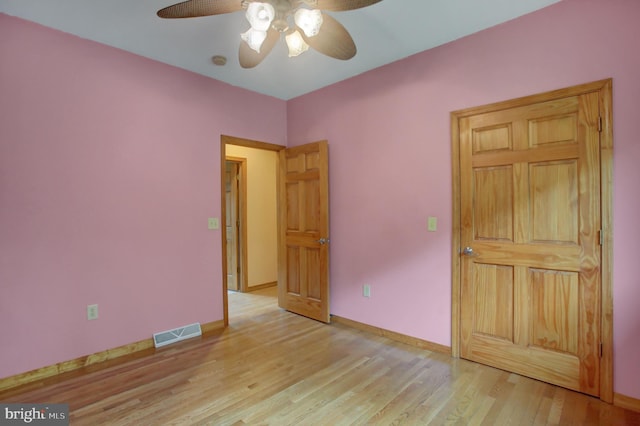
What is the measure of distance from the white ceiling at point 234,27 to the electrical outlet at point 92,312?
7.00 feet

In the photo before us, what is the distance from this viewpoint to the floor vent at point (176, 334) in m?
2.93

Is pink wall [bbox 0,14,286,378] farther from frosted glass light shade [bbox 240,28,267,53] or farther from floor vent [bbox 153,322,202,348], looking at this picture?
frosted glass light shade [bbox 240,28,267,53]

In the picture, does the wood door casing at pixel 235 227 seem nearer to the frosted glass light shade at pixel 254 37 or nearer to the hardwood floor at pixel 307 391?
the hardwood floor at pixel 307 391

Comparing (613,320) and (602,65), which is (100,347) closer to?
(613,320)

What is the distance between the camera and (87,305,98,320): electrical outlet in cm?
257

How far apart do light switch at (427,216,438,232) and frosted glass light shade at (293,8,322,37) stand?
1750 mm

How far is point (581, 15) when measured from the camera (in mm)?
2084

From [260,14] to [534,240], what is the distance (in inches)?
88.9

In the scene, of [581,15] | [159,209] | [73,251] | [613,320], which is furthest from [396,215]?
[73,251]

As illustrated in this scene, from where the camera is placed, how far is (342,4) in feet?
5.36

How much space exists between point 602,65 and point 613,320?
1585mm

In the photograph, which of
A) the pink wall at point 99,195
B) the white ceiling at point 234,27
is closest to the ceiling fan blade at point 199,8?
the white ceiling at point 234,27

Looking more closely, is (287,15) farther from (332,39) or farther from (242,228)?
(242,228)

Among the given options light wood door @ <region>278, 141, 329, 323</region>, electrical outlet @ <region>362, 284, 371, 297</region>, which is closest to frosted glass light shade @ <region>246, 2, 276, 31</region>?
light wood door @ <region>278, 141, 329, 323</region>
